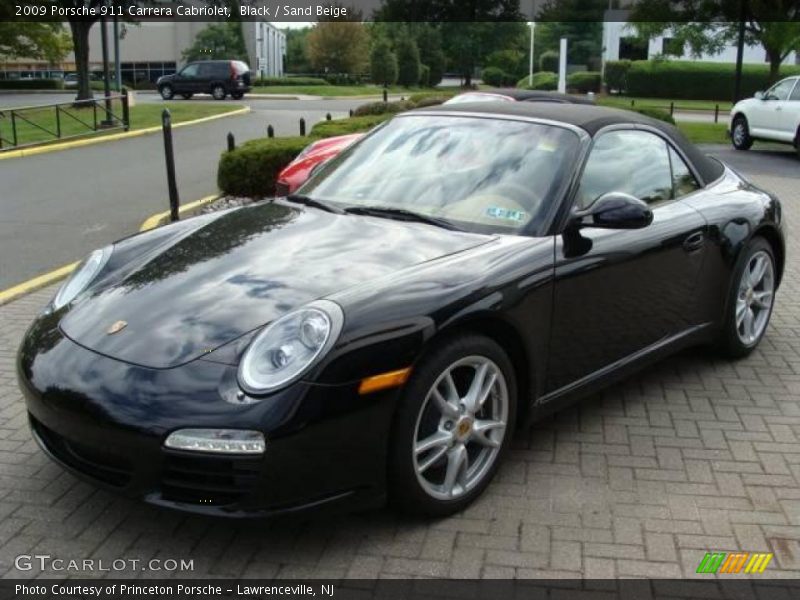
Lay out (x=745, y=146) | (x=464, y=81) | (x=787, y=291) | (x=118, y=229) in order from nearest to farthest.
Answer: (x=787, y=291) → (x=118, y=229) → (x=745, y=146) → (x=464, y=81)

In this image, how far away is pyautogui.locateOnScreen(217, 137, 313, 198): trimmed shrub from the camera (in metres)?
10.4

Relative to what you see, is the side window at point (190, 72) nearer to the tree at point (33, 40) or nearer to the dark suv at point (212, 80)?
the dark suv at point (212, 80)

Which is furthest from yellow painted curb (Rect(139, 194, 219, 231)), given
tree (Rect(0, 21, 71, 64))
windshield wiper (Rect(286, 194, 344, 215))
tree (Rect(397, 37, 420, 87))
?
tree (Rect(397, 37, 420, 87))

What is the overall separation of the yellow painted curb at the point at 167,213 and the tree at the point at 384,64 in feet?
155

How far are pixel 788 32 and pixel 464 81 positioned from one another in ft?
149

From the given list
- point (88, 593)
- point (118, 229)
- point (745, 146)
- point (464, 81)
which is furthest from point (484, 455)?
point (464, 81)

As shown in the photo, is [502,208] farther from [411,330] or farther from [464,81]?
[464,81]

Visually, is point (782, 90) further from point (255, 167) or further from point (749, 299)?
point (749, 299)

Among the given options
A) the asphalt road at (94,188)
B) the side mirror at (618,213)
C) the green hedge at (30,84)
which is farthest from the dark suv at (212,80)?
the side mirror at (618,213)

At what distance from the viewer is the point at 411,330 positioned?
9.68ft

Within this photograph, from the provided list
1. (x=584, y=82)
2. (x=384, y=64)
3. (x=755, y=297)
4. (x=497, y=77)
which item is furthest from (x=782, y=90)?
(x=497, y=77)

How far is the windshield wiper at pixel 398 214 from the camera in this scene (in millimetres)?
3734

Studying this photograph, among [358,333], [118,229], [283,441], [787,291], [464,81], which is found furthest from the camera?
[464,81]

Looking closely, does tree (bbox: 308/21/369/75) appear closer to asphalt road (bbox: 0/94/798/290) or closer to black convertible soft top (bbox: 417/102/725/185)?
asphalt road (bbox: 0/94/798/290)
